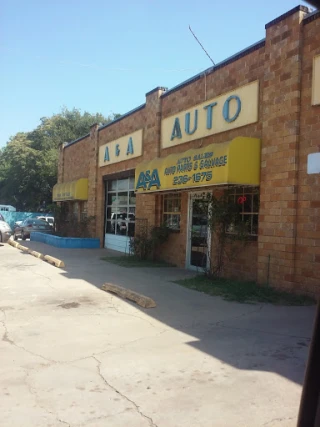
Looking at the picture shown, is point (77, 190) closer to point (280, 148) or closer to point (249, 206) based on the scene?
point (249, 206)

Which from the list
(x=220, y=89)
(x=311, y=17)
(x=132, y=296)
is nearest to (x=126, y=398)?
(x=132, y=296)

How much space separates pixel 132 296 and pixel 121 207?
10.2 metres

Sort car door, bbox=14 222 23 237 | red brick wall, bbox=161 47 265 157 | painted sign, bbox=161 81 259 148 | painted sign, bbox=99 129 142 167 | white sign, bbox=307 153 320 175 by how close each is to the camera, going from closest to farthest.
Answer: white sign, bbox=307 153 320 175 < red brick wall, bbox=161 47 265 157 < painted sign, bbox=161 81 259 148 < painted sign, bbox=99 129 142 167 < car door, bbox=14 222 23 237

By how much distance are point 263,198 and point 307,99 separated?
219cm

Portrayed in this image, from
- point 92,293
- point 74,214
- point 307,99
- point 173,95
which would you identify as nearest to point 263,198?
point 307,99

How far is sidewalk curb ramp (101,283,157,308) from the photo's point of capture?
735 cm

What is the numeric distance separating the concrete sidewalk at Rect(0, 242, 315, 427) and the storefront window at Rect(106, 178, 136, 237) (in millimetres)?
8499

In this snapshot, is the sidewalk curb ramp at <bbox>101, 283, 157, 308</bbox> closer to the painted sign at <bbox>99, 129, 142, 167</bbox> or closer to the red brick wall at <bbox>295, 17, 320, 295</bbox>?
the red brick wall at <bbox>295, 17, 320, 295</bbox>

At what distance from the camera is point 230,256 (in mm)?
10031

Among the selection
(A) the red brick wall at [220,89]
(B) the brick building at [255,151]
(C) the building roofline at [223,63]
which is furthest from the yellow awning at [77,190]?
(C) the building roofline at [223,63]

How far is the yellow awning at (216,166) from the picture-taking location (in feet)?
29.6

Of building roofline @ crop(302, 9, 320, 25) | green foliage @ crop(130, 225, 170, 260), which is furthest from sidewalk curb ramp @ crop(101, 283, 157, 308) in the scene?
building roofline @ crop(302, 9, 320, 25)

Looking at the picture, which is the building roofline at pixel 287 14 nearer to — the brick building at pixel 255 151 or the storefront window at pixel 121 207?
the brick building at pixel 255 151

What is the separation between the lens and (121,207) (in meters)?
17.8
